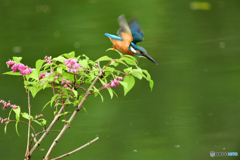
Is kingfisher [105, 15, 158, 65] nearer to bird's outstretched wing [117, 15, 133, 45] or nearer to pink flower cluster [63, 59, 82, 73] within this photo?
bird's outstretched wing [117, 15, 133, 45]

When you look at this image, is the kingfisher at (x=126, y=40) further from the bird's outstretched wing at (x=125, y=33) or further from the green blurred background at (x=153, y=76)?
the green blurred background at (x=153, y=76)

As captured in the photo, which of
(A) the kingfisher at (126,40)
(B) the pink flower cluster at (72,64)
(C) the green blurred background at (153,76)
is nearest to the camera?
(B) the pink flower cluster at (72,64)

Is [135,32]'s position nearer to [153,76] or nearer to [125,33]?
[125,33]

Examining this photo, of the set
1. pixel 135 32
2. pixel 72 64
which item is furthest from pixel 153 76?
pixel 72 64

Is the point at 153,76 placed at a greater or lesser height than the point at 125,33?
greater

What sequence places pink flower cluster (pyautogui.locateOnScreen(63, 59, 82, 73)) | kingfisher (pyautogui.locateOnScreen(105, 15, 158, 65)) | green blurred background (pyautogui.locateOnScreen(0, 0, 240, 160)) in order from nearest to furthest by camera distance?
pink flower cluster (pyautogui.locateOnScreen(63, 59, 82, 73)) → kingfisher (pyautogui.locateOnScreen(105, 15, 158, 65)) → green blurred background (pyautogui.locateOnScreen(0, 0, 240, 160))

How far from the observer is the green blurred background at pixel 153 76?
2375 mm

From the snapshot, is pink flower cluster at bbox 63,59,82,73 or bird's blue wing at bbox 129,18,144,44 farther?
bird's blue wing at bbox 129,18,144,44

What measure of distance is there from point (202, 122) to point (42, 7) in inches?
111

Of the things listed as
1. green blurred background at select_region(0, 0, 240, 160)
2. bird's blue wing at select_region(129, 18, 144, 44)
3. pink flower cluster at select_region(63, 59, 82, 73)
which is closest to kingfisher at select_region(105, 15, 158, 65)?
bird's blue wing at select_region(129, 18, 144, 44)

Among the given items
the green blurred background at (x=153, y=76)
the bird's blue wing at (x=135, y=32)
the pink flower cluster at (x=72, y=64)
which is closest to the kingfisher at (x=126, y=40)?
the bird's blue wing at (x=135, y=32)

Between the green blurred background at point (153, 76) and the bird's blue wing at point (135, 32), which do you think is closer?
the bird's blue wing at point (135, 32)

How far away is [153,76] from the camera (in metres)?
3.22

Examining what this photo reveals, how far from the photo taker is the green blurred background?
2.38 meters
